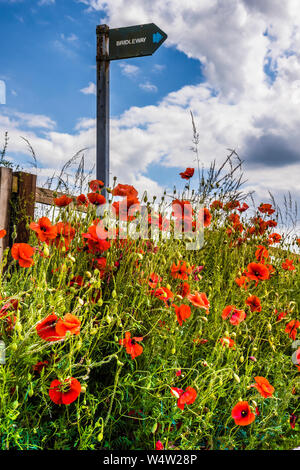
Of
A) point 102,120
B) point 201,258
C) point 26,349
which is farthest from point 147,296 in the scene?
point 102,120

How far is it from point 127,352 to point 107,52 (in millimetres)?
4062

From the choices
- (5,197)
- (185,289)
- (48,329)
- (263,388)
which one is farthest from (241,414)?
(5,197)

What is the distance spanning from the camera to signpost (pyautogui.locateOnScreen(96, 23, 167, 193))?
14.3 feet

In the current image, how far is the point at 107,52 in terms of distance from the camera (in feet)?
15.8

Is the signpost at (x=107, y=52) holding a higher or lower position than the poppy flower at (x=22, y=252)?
higher

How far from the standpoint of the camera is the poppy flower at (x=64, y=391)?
1.55 m

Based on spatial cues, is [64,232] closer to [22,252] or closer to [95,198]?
[95,198]

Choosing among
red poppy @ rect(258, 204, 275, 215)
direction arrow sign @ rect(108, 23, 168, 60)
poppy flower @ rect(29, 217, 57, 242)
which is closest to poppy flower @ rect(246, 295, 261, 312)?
poppy flower @ rect(29, 217, 57, 242)

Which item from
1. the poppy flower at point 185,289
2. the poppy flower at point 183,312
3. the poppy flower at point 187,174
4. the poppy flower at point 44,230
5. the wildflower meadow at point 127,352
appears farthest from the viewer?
the poppy flower at point 187,174

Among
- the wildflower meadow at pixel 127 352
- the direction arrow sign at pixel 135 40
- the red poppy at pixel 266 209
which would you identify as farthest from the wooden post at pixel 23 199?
the red poppy at pixel 266 209

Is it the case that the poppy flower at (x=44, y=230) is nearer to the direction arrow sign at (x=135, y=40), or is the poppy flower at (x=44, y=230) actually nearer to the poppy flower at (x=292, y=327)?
the poppy flower at (x=292, y=327)

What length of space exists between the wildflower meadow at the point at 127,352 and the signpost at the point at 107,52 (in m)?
2.07

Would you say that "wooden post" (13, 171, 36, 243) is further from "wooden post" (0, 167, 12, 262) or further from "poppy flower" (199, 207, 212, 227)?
"poppy flower" (199, 207, 212, 227)

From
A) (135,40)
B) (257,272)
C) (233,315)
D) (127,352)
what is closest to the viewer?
(127,352)
